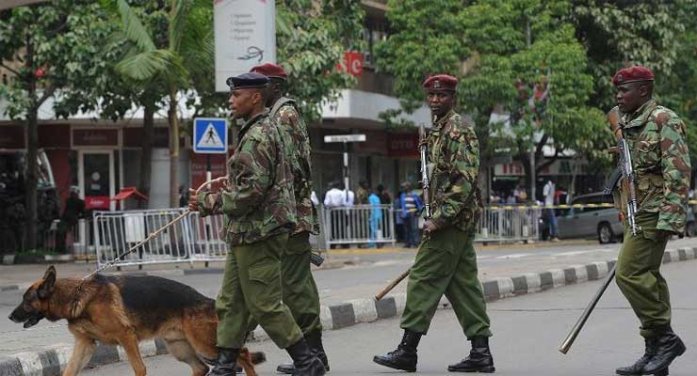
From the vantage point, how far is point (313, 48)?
24.5m

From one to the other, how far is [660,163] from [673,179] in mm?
148

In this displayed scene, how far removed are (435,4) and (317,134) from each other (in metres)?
5.59

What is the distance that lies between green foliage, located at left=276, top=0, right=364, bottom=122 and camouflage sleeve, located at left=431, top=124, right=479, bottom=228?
1473 centimetres

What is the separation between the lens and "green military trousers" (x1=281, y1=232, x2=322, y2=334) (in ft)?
25.8

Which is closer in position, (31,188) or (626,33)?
(31,188)

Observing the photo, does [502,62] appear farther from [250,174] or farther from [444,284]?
[250,174]

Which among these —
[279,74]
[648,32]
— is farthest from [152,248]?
[648,32]

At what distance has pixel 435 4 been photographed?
32125 mm

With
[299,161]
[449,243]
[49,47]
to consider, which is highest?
[49,47]

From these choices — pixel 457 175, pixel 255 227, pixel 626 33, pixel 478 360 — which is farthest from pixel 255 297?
pixel 626 33

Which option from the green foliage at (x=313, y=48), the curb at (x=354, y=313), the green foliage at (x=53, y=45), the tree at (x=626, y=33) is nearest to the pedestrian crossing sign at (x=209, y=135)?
the green foliage at (x=53, y=45)

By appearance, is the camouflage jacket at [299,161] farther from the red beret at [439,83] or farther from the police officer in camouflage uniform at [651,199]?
the police officer in camouflage uniform at [651,199]

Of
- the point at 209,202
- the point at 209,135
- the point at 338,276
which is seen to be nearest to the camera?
the point at 209,202

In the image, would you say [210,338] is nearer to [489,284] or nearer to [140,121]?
[489,284]
